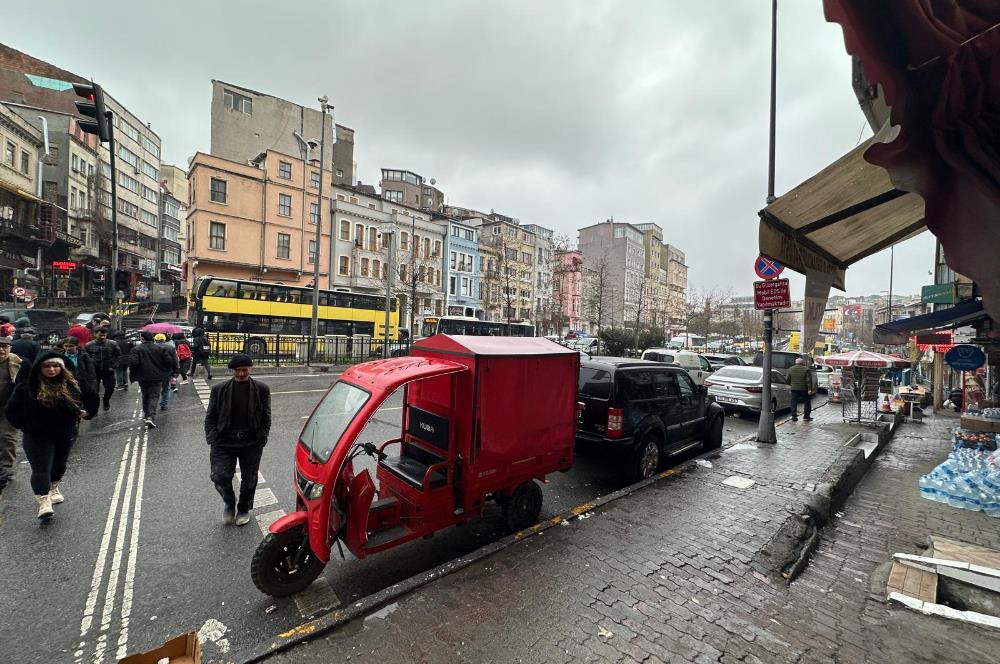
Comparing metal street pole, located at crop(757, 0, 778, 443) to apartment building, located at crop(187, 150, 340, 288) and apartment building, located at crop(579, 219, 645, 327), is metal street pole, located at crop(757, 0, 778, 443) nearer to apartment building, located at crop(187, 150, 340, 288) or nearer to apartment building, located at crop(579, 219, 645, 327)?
apartment building, located at crop(187, 150, 340, 288)

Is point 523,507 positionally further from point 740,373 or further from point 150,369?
point 740,373

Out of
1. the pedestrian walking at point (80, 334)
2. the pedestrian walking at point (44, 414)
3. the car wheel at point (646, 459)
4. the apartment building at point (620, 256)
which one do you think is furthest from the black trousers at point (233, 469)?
the apartment building at point (620, 256)

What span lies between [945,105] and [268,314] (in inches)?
1100

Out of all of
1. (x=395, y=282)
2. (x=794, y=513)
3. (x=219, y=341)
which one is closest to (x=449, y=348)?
(x=794, y=513)

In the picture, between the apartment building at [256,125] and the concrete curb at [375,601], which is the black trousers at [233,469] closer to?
the concrete curb at [375,601]

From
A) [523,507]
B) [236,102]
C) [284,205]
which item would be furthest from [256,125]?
[523,507]

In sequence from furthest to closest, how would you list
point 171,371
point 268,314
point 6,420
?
1. point 268,314
2. point 171,371
3. point 6,420

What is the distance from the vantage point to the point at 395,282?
43000 millimetres

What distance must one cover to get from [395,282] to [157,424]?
34.7 metres

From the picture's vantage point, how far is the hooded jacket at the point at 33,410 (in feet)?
15.9

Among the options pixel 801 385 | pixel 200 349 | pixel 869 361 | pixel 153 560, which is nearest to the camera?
pixel 153 560

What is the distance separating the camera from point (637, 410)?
677 centimetres

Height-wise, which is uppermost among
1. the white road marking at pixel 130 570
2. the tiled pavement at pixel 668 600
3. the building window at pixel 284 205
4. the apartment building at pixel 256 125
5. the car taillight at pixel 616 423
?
the apartment building at pixel 256 125

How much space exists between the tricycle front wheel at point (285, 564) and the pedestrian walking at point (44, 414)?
3.22 m
